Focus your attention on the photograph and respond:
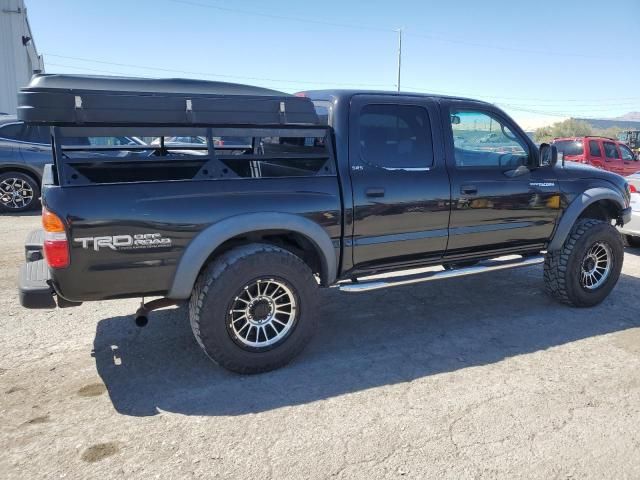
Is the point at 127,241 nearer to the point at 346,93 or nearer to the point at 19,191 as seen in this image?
the point at 346,93

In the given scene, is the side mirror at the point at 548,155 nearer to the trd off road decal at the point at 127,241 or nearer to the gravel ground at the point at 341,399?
the gravel ground at the point at 341,399

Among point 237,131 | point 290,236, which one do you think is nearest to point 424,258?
point 290,236

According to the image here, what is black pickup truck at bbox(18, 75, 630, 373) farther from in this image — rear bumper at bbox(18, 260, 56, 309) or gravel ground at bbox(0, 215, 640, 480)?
gravel ground at bbox(0, 215, 640, 480)

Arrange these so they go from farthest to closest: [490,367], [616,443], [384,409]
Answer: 1. [490,367]
2. [384,409]
3. [616,443]

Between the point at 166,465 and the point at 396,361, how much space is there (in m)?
1.81

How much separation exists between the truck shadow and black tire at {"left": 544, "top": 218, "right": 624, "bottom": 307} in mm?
154

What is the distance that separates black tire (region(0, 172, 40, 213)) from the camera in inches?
364

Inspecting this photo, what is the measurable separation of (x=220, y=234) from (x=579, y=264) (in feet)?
11.3

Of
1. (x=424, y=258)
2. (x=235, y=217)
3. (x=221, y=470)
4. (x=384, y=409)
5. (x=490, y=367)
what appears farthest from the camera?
(x=424, y=258)

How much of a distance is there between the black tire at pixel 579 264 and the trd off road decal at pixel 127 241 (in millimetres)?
3616

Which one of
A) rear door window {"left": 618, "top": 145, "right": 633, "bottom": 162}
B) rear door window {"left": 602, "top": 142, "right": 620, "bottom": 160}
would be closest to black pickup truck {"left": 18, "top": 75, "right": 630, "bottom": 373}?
rear door window {"left": 602, "top": 142, "right": 620, "bottom": 160}

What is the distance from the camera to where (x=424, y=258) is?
4.25 meters

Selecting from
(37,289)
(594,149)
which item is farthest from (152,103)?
(594,149)

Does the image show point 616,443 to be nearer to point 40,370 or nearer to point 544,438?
point 544,438
